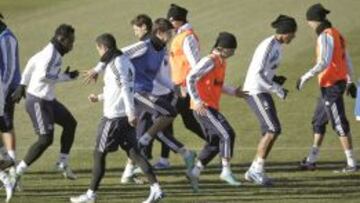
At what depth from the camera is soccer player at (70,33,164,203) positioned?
36.6ft

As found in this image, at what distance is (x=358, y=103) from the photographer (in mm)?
15727

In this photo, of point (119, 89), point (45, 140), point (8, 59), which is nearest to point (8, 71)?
point (8, 59)

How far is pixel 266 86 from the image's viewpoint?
1262 centimetres

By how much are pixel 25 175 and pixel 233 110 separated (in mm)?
5860

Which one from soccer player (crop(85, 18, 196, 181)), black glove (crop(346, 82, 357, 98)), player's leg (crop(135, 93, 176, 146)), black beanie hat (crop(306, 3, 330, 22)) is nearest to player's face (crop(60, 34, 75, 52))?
soccer player (crop(85, 18, 196, 181))

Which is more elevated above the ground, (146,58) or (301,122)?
Result: (146,58)

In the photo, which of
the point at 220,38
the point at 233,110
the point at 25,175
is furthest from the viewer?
the point at 233,110

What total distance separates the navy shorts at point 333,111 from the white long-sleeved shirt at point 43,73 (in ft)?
12.2

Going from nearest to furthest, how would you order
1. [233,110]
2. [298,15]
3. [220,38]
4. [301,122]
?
1. [220,38]
2. [301,122]
3. [233,110]
4. [298,15]

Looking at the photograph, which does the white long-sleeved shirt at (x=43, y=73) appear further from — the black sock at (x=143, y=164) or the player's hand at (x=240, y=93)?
the player's hand at (x=240, y=93)

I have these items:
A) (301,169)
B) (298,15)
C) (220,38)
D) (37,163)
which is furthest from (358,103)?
(298,15)

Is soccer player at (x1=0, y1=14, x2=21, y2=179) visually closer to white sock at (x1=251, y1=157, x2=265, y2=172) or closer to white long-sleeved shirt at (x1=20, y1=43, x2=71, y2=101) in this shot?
white long-sleeved shirt at (x1=20, y1=43, x2=71, y2=101)

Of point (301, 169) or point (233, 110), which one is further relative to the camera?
point (233, 110)

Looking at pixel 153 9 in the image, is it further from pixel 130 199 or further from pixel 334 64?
pixel 130 199
